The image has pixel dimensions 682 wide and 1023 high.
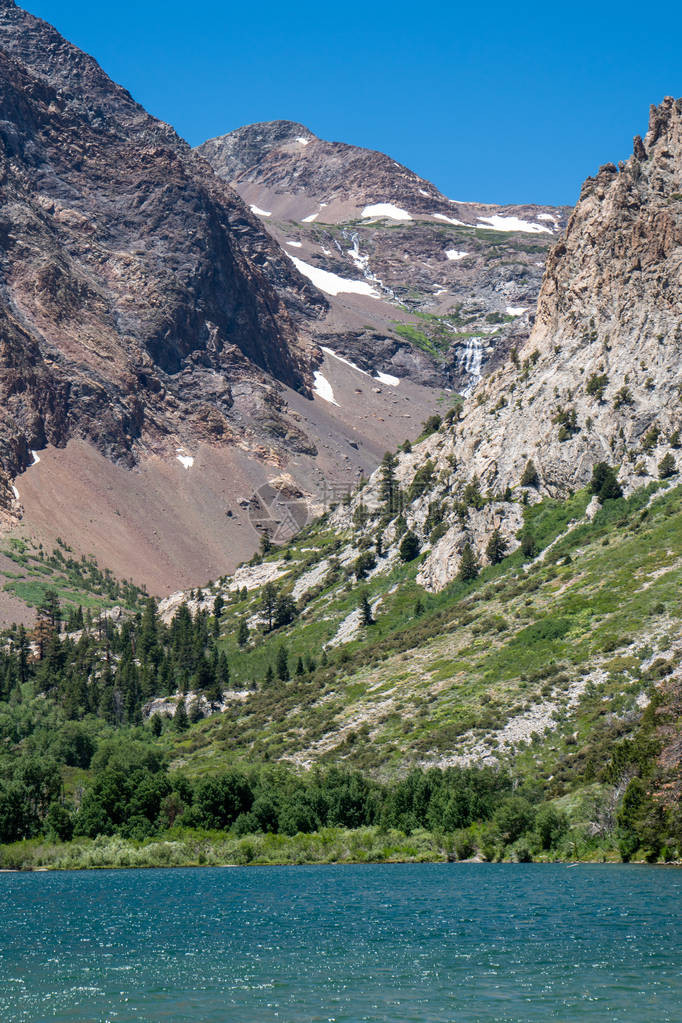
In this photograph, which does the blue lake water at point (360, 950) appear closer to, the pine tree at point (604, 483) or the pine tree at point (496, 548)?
the pine tree at point (604, 483)

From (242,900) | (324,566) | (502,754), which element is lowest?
(242,900)

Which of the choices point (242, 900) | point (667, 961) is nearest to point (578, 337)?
point (242, 900)

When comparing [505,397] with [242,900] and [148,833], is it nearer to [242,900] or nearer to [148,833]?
[148,833]

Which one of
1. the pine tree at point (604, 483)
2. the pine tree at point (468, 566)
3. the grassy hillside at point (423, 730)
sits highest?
the pine tree at point (604, 483)

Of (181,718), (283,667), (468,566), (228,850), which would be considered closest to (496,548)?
(468,566)

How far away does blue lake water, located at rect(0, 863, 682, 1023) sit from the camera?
36.8 meters

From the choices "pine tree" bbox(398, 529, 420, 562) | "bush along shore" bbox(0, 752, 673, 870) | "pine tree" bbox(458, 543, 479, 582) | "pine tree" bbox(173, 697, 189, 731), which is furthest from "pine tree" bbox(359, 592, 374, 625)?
"bush along shore" bbox(0, 752, 673, 870)

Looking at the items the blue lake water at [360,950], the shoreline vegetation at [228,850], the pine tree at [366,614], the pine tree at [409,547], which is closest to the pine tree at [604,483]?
the pine tree at [409,547]

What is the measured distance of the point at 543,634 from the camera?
120812 mm

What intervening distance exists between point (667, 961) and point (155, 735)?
123 m

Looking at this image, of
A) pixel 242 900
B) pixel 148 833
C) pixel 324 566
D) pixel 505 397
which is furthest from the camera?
pixel 324 566

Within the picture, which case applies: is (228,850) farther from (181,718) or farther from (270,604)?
(270,604)

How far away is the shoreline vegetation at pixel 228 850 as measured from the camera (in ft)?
305

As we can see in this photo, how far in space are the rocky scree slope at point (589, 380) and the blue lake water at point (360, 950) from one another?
82.7 metres
